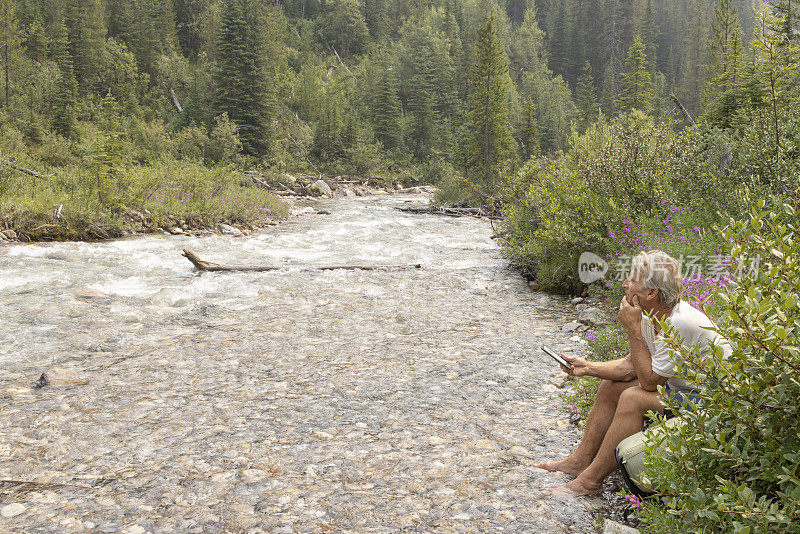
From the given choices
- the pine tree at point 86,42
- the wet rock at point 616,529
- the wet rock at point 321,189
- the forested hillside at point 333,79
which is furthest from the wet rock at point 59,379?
the pine tree at point 86,42

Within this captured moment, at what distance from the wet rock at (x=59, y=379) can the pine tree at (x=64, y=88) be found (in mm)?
44050

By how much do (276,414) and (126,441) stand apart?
1.57 metres

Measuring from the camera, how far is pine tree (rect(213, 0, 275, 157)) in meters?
50.4

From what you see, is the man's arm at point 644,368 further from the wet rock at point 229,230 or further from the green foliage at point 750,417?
the wet rock at point 229,230

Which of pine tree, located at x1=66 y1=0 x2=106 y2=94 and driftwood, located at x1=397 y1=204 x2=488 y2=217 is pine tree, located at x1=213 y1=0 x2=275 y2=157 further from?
driftwood, located at x1=397 y1=204 x2=488 y2=217

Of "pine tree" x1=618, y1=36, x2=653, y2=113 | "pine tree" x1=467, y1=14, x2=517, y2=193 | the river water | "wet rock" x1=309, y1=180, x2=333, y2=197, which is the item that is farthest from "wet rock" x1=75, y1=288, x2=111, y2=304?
"pine tree" x1=618, y1=36, x2=653, y2=113

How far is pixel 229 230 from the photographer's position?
22297 mm

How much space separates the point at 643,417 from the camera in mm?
4355

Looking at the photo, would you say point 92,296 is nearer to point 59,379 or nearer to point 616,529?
point 59,379

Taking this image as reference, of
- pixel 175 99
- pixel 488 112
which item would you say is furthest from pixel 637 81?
pixel 175 99

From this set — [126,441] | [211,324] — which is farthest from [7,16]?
[126,441]

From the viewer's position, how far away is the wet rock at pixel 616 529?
3.79 meters

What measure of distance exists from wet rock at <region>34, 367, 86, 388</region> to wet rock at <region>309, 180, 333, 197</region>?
36725 millimetres

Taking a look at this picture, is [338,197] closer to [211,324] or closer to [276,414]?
[211,324]
